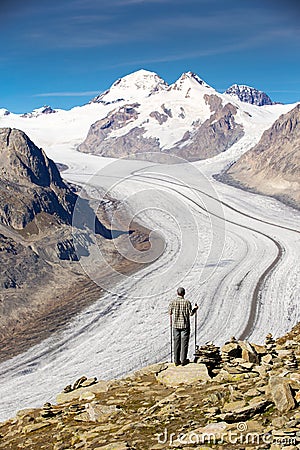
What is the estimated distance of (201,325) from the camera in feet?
139

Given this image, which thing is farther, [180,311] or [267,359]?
[267,359]

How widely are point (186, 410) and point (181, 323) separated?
3657mm

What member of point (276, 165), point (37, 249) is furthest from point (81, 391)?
point (276, 165)

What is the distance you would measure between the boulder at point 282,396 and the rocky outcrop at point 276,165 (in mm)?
96669

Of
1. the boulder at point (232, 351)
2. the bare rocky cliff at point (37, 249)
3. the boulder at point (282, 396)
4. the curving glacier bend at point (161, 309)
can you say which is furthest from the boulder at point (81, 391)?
the bare rocky cliff at point (37, 249)

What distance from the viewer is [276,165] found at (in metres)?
135

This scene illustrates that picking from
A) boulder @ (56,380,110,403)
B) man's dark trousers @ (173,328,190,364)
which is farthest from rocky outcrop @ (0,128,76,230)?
man's dark trousers @ (173,328,190,364)

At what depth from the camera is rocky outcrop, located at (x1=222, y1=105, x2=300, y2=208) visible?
394ft

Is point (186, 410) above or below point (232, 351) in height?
below

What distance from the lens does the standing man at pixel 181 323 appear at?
48.5ft

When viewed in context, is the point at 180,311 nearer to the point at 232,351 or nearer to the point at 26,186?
the point at 232,351

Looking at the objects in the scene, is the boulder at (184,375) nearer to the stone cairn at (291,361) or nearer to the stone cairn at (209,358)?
the stone cairn at (209,358)

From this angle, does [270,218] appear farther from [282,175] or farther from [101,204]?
[282,175]

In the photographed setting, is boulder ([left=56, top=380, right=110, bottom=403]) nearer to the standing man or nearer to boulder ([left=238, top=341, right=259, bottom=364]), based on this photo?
the standing man
